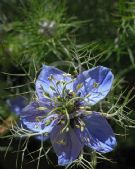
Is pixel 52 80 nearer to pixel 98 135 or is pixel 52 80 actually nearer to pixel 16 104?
pixel 98 135

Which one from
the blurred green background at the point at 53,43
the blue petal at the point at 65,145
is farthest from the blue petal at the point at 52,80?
the blurred green background at the point at 53,43

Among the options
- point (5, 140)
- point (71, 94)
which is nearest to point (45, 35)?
point (5, 140)

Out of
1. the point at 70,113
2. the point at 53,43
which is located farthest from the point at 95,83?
the point at 53,43

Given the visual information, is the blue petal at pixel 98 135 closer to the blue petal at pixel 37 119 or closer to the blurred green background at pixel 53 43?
the blue petal at pixel 37 119

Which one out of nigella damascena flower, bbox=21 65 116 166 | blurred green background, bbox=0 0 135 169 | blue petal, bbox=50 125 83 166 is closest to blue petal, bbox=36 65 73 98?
nigella damascena flower, bbox=21 65 116 166

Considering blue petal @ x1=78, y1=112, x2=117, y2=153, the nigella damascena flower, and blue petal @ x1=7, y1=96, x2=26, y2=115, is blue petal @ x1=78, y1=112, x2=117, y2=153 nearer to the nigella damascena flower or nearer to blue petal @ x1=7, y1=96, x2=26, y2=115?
the nigella damascena flower

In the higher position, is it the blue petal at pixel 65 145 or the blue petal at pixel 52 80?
the blue petal at pixel 52 80

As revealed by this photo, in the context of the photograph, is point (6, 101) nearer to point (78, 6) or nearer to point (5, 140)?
point (5, 140)
